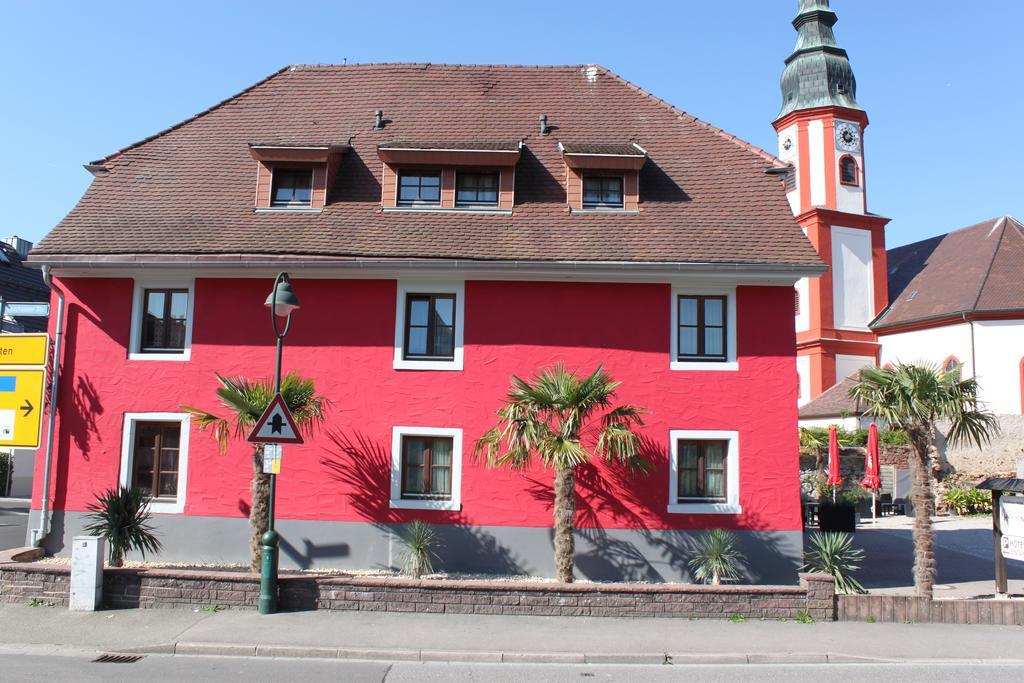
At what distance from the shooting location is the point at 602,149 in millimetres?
15438

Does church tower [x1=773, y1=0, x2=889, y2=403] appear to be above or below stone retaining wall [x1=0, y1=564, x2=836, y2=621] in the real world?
above

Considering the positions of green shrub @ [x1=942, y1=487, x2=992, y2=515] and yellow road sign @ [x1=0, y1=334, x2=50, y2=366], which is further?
green shrub @ [x1=942, y1=487, x2=992, y2=515]

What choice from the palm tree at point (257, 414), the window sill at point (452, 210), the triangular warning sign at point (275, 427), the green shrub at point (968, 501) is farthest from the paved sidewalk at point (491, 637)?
the green shrub at point (968, 501)

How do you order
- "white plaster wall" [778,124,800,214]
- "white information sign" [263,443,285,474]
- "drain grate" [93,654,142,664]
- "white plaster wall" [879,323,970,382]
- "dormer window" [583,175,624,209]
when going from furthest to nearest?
"white plaster wall" [778,124,800,214] → "white plaster wall" [879,323,970,382] → "dormer window" [583,175,624,209] → "white information sign" [263,443,285,474] → "drain grate" [93,654,142,664]

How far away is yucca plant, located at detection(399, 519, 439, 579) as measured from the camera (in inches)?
511

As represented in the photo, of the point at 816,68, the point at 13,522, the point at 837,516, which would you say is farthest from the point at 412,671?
the point at 816,68

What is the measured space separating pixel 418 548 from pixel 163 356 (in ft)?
19.4

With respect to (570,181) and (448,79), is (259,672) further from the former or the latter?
(448,79)

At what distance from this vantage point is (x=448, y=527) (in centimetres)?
1349

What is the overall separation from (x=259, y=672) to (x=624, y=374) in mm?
7769

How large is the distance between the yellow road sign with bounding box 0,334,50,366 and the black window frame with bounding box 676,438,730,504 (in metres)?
11.5

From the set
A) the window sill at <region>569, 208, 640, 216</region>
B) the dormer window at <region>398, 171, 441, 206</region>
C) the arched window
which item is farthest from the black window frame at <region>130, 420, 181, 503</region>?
the arched window

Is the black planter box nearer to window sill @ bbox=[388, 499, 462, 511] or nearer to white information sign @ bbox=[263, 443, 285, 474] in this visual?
window sill @ bbox=[388, 499, 462, 511]

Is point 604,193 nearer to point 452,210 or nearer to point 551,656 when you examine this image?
point 452,210
